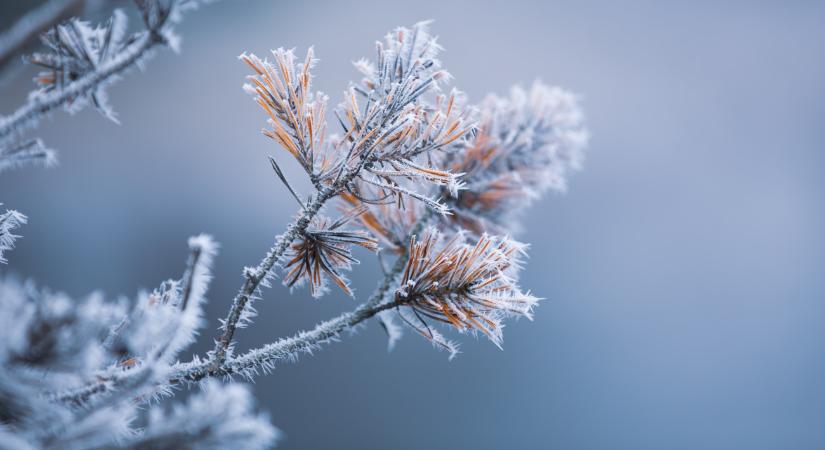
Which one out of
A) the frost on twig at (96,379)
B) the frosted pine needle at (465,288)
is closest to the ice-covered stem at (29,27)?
the frost on twig at (96,379)

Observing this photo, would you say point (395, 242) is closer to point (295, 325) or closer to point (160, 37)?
point (160, 37)

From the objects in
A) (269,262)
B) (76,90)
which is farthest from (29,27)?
(269,262)

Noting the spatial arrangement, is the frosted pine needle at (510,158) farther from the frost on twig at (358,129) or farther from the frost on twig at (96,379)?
the frost on twig at (96,379)

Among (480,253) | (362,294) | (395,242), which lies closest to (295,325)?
(362,294)

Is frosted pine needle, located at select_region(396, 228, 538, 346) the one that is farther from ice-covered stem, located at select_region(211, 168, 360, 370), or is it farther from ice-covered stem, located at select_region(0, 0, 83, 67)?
ice-covered stem, located at select_region(0, 0, 83, 67)

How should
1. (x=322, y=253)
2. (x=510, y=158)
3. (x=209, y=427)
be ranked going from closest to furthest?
(x=209, y=427)
(x=322, y=253)
(x=510, y=158)

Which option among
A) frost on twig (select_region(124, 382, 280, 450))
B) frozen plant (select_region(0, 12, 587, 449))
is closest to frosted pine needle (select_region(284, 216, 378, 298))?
frozen plant (select_region(0, 12, 587, 449))

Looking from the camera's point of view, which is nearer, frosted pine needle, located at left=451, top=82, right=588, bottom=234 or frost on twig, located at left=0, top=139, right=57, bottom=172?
frost on twig, located at left=0, top=139, right=57, bottom=172

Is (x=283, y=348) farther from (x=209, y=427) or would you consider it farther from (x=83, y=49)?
(x=83, y=49)

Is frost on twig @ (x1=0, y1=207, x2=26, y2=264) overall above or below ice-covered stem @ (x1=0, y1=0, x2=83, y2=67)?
below
